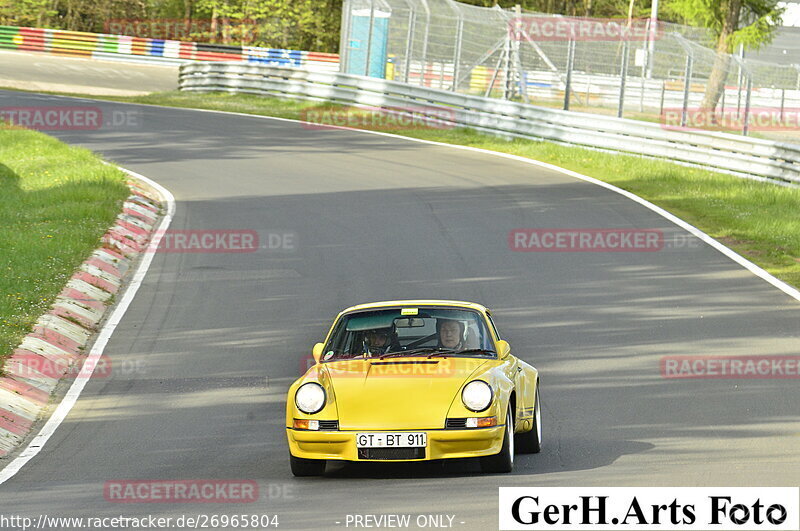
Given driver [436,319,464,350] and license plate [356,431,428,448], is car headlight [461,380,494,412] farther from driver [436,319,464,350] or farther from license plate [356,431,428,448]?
driver [436,319,464,350]

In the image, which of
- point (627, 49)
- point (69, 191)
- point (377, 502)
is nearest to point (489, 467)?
point (377, 502)

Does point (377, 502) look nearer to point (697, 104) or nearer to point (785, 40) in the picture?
point (697, 104)

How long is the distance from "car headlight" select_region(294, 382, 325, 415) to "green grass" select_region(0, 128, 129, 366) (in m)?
4.88

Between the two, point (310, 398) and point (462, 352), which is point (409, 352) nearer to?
point (462, 352)

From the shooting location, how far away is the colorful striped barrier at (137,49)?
211ft

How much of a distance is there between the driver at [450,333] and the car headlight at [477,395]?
3.06 ft

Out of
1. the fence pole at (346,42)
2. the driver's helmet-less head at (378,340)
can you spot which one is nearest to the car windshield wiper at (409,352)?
the driver's helmet-less head at (378,340)

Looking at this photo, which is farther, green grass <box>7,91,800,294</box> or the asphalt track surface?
green grass <box>7,91,800,294</box>

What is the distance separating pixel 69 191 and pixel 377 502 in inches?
572

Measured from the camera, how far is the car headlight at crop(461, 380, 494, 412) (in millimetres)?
8758

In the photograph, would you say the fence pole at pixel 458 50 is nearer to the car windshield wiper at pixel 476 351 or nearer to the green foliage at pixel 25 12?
the car windshield wiper at pixel 476 351

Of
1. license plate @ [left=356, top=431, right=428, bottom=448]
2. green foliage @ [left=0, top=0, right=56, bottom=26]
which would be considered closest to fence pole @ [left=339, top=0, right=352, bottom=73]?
license plate @ [left=356, top=431, right=428, bottom=448]

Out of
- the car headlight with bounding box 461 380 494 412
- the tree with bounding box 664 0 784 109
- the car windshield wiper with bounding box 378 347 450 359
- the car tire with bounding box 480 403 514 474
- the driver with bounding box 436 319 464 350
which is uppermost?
the tree with bounding box 664 0 784 109

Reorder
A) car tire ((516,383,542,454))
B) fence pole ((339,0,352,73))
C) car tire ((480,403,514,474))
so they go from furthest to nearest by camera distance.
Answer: fence pole ((339,0,352,73)) < car tire ((516,383,542,454)) < car tire ((480,403,514,474))
